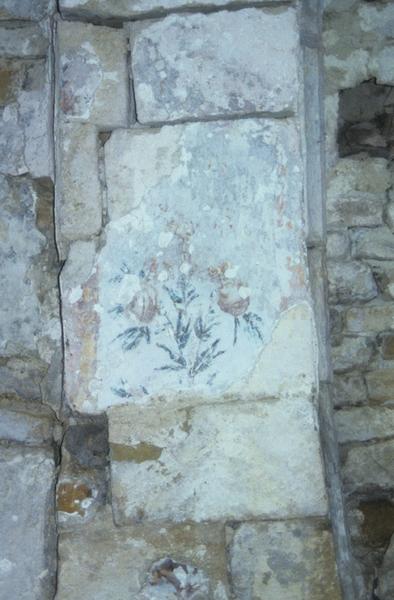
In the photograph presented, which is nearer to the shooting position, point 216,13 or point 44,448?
point 216,13

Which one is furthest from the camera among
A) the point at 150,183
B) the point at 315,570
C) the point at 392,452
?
the point at 392,452

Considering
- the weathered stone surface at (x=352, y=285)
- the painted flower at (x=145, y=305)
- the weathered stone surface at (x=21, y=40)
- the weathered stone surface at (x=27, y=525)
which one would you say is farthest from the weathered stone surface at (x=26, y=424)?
the weathered stone surface at (x=21, y=40)

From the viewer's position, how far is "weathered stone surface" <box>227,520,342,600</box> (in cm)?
183

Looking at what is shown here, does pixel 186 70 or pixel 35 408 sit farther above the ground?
pixel 186 70

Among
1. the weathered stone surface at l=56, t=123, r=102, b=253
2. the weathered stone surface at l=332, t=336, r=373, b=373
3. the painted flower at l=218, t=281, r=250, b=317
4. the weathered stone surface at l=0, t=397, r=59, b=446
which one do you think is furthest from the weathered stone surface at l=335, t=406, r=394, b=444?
the weathered stone surface at l=56, t=123, r=102, b=253

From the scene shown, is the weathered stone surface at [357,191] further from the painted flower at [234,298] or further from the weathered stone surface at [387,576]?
the weathered stone surface at [387,576]

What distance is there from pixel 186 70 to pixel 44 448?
1.24 meters

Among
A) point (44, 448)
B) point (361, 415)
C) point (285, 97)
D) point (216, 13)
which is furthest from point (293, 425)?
point (216, 13)

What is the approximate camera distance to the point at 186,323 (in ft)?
6.33

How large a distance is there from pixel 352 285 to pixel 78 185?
1.03 m

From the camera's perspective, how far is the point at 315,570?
6.03ft

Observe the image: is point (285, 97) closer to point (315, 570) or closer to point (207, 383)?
point (207, 383)

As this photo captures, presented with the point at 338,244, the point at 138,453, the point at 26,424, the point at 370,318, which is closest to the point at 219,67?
the point at 338,244

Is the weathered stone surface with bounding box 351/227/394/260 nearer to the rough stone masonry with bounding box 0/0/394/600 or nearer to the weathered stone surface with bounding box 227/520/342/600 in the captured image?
the rough stone masonry with bounding box 0/0/394/600
